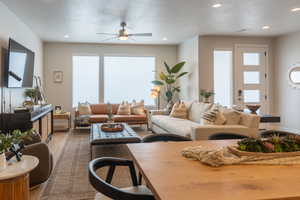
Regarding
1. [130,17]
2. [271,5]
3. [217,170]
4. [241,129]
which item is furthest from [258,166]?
[130,17]

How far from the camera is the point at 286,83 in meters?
7.19

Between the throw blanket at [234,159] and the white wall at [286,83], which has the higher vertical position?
the white wall at [286,83]

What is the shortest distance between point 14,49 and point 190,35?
4527 millimetres

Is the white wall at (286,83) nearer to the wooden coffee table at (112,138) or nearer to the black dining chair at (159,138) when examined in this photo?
the wooden coffee table at (112,138)

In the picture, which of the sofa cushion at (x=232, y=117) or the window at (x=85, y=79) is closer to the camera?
the sofa cushion at (x=232, y=117)

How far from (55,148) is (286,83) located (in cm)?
628

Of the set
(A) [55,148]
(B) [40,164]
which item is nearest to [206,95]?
(A) [55,148]

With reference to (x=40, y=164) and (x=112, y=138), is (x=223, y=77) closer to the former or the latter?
(x=112, y=138)

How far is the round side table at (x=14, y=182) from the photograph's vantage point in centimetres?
188

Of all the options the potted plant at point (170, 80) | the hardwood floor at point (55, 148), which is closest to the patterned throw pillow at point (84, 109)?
the hardwood floor at point (55, 148)

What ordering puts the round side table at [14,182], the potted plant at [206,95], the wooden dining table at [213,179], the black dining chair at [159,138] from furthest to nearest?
the potted plant at [206,95]
the black dining chair at [159,138]
the round side table at [14,182]
the wooden dining table at [213,179]

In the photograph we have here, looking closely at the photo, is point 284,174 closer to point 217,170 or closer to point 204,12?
point 217,170

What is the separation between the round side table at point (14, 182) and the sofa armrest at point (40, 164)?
0.92 m

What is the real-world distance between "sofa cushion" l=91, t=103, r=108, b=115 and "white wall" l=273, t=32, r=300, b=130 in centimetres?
512
